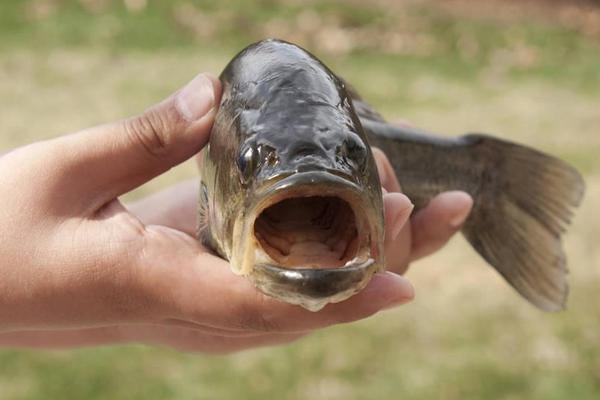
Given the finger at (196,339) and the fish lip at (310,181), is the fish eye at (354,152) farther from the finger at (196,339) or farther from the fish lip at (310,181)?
the finger at (196,339)

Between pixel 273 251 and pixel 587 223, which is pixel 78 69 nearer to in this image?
pixel 587 223

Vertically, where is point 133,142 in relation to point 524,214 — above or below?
above

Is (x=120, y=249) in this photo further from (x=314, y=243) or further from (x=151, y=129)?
(x=314, y=243)

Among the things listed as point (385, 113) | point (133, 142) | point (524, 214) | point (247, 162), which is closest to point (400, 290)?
point (247, 162)

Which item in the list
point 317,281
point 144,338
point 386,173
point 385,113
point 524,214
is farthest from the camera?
point 385,113

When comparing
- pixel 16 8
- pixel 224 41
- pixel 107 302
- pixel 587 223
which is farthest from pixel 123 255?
pixel 16 8

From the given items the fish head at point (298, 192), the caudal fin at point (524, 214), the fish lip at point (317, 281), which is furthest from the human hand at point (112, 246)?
the caudal fin at point (524, 214)
